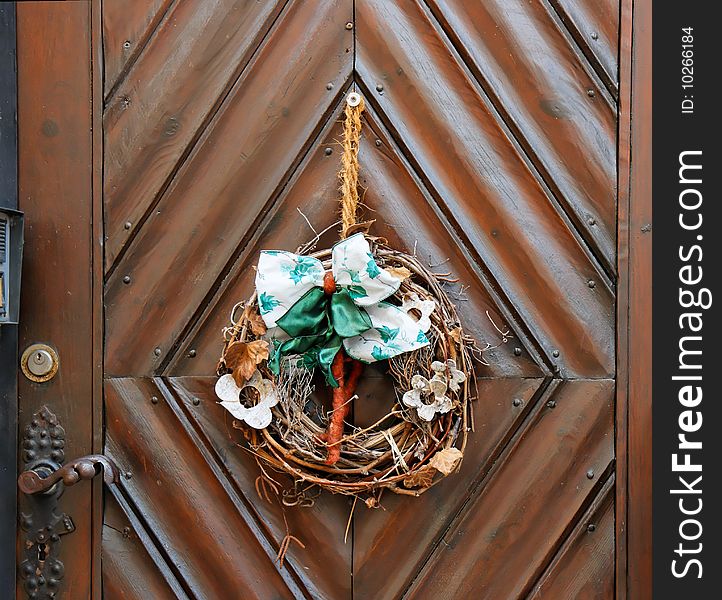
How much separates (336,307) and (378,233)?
216 millimetres

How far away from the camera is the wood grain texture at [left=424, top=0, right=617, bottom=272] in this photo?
1.43m

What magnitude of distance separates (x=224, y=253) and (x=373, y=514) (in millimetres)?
605

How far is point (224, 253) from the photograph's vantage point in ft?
4.85

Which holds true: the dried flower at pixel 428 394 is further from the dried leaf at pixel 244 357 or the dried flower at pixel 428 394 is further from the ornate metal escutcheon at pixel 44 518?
the ornate metal escutcheon at pixel 44 518

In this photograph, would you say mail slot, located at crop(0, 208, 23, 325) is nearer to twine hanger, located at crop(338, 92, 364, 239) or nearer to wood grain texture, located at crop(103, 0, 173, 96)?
wood grain texture, located at crop(103, 0, 173, 96)

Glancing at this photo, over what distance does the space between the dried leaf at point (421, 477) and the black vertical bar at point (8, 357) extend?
0.82m

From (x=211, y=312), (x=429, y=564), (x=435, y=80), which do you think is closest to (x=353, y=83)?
(x=435, y=80)

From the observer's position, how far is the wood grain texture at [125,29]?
1.50 metres

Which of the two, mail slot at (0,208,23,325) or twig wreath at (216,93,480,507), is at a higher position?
mail slot at (0,208,23,325)

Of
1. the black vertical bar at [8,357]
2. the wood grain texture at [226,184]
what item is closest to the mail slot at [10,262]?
the black vertical bar at [8,357]

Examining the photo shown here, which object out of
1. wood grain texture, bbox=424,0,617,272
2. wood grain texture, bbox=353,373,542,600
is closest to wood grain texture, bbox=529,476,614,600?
wood grain texture, bbox=353,373,542,600

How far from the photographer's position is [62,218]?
1.52 meters
